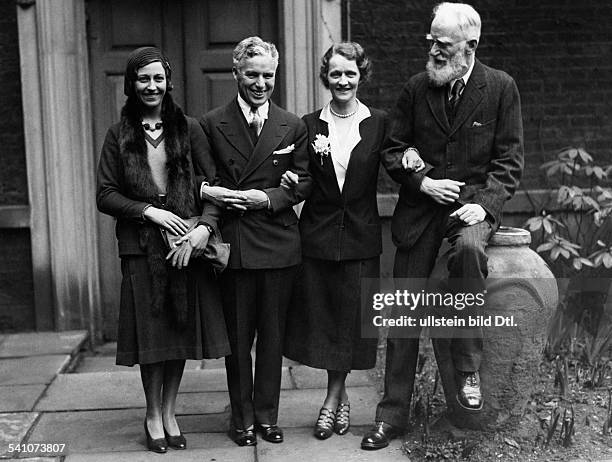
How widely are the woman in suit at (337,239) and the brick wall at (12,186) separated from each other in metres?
2.87

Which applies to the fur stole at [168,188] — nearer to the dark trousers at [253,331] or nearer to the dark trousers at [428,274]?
the dark trousers at [253,331]

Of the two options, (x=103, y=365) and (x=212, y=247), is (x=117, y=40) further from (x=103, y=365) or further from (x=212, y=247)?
(x=212, y=247)

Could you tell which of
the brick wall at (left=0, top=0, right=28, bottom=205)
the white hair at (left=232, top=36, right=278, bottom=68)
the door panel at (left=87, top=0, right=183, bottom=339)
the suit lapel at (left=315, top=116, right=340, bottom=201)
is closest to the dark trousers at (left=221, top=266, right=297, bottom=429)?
the suit lapel at (left=315, top=116, right=340, bottom=201)

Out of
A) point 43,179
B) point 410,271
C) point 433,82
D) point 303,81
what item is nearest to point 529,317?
point 410,271

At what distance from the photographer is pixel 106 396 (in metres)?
5.26

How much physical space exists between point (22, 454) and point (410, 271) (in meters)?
2.19

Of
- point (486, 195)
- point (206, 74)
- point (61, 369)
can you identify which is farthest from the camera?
point (206, 74)

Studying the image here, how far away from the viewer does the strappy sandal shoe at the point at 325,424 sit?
4.45 metres

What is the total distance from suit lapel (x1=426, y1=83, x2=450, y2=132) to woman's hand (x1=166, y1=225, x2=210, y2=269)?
1.30 meters

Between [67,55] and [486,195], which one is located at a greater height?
[67,55]

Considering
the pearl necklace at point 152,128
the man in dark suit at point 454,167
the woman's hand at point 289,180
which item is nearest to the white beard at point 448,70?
the man in dark suit at point 454,167

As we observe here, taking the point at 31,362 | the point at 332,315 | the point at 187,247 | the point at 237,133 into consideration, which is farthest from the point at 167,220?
the point at 31,362

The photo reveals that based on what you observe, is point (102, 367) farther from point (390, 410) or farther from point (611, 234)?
point (611, 234)

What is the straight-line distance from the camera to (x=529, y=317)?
425 cm
